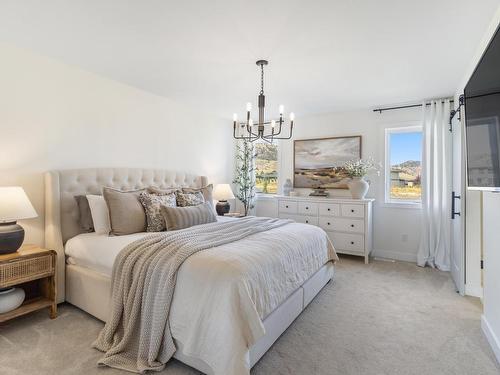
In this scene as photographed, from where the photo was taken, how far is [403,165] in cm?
455

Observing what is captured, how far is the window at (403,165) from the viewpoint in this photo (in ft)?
14.6

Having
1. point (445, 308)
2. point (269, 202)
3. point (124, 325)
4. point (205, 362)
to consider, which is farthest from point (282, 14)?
point (269, 202)

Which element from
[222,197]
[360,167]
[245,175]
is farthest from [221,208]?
[360,167]

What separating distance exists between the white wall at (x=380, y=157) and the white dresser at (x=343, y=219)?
31 centimetres

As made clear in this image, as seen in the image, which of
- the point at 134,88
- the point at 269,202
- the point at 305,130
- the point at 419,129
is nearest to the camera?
the point at 134,88

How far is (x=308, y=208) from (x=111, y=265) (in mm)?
3220

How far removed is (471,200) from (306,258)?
6.55 ft

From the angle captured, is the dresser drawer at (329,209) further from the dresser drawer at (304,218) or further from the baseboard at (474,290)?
the baseboard at (474,290)

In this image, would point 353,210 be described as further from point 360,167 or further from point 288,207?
point 288,207

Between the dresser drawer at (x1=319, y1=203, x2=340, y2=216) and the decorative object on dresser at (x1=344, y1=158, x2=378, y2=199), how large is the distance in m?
0.35

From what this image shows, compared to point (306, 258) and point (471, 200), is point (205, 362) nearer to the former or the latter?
point (306, 258)

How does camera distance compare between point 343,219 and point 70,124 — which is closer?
point 70,124

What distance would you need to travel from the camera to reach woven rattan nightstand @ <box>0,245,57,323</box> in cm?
224

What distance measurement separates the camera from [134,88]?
3.80m
